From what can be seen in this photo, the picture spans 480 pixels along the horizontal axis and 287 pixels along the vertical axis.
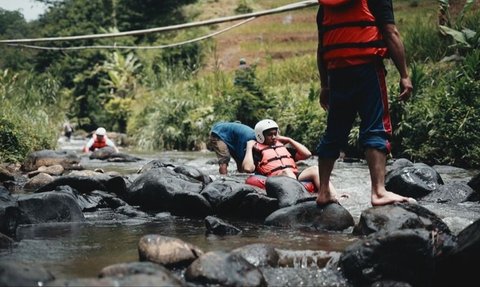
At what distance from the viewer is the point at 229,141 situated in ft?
22.5

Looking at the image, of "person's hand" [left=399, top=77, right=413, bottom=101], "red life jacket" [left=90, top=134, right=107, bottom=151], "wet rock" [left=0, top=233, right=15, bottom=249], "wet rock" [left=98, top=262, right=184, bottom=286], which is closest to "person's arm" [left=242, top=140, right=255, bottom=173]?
"person's hand" [left=399, top=77, right=413, bottom=101]

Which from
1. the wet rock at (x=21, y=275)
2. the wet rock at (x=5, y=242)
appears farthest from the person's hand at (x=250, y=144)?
the wet rock at (x=21, y=275)

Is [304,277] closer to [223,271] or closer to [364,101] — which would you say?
[223,271]

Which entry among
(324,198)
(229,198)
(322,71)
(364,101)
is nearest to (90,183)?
(229,198)

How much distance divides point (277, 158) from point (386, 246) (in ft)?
10.4

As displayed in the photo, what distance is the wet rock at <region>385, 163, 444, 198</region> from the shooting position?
16.8ft

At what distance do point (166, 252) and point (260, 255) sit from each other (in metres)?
0.47

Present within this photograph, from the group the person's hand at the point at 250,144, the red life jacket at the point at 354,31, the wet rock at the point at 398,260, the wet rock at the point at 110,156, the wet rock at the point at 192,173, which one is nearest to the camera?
the wet rock at the point at 398,260

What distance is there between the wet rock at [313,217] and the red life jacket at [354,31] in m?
1.05

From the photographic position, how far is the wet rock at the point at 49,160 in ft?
26.4

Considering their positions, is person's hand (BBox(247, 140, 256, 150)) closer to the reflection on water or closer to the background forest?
the background forest

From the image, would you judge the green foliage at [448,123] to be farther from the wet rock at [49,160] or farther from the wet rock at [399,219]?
the wet rock at [49,160]

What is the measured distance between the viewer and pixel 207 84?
15500 millimetres

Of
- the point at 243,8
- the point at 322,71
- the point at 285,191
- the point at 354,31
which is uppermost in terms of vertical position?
the point at 243,8
